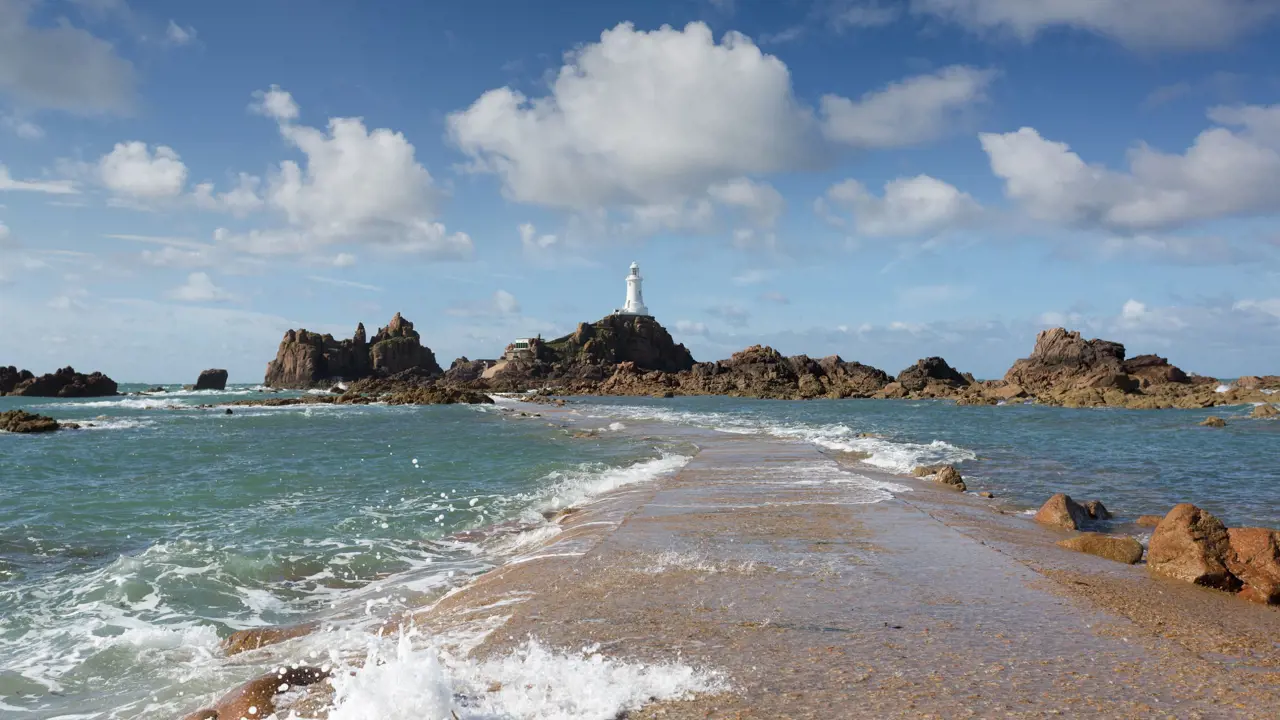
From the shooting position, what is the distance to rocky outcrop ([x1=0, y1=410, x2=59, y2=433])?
36344 mm

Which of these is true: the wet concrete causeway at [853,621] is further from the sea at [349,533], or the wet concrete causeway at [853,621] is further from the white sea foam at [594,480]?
the white sea foam at [594,480]

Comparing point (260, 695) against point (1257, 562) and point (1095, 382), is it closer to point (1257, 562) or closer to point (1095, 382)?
point (1257, 562)

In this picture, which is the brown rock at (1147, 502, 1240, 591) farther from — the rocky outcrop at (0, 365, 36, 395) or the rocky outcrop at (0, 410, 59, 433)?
the rocky outcrop at (0, 365, 36, 395)

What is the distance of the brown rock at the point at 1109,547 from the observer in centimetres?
899

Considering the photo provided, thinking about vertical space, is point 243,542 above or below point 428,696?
below

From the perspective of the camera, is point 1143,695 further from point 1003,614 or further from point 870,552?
point 870,552

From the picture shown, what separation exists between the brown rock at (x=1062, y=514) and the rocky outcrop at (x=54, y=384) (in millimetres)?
122104

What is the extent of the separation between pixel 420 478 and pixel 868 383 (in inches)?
3277

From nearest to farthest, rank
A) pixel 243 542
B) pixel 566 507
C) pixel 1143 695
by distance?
pixel 1143 695 < pixel 243 542 < pixel 566 507

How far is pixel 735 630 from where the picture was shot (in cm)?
560

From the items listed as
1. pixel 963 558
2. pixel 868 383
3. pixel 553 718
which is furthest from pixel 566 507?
pixel 868 383

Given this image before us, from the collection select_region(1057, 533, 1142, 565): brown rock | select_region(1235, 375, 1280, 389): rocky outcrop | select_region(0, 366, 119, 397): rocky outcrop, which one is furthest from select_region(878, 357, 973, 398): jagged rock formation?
select_region(0, 366, 119, 397): rocky outcrop

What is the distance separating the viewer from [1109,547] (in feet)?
30.1

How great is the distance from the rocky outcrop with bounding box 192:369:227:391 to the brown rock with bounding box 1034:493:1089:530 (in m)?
158
